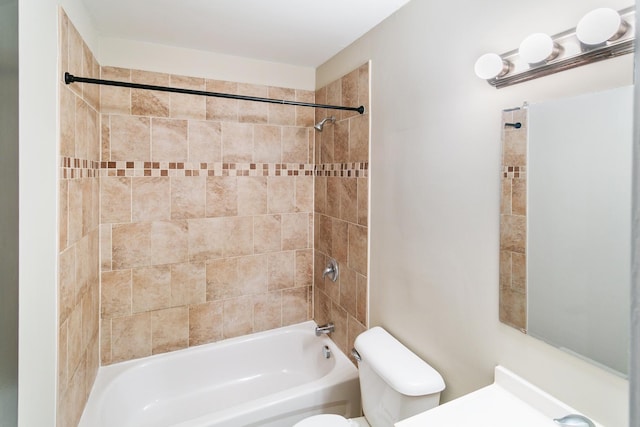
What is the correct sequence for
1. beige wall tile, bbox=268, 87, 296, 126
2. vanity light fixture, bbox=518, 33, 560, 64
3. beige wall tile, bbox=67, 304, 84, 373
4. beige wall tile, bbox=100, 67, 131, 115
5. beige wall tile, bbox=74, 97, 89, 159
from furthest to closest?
beige wall tile, bbox=268, 87, 296, 126, beige wall tile, bbox=100, 67, 131, 115, beige wall tile, bbox=74, 97, 89, 159, beige wall tile, bbox=67, 304, 84, 373, vanity light fixture, bbox=518, 33, 560, 64

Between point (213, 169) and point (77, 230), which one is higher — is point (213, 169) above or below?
above

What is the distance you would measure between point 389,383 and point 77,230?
1.56 meters

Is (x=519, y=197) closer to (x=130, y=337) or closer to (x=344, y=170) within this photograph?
(x=344, y=170)

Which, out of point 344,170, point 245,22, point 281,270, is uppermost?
point 245,22

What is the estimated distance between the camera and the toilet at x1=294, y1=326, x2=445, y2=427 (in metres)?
1.30

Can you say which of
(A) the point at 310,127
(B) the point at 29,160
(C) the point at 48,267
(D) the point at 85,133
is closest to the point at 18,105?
(B) the point at 29,160

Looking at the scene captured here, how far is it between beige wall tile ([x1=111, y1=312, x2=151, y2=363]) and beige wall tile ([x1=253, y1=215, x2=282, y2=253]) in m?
0.87

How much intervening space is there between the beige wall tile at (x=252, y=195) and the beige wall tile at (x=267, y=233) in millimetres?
68

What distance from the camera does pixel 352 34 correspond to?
6.24 ft

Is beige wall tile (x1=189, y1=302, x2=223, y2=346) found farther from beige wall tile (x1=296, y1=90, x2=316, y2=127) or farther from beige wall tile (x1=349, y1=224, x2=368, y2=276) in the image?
beige wall tile (x1=296, y1=90, x2=316, y2=127)

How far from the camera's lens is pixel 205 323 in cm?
229

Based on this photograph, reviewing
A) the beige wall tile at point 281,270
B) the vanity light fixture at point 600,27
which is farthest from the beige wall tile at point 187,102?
the vanity light fixture at point 600,27

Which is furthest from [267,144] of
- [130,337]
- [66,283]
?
[130,337]

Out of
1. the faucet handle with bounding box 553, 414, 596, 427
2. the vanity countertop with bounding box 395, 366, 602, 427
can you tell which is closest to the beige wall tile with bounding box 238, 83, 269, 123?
the vanity countertop with bounding box 395, 366, 602, 427
